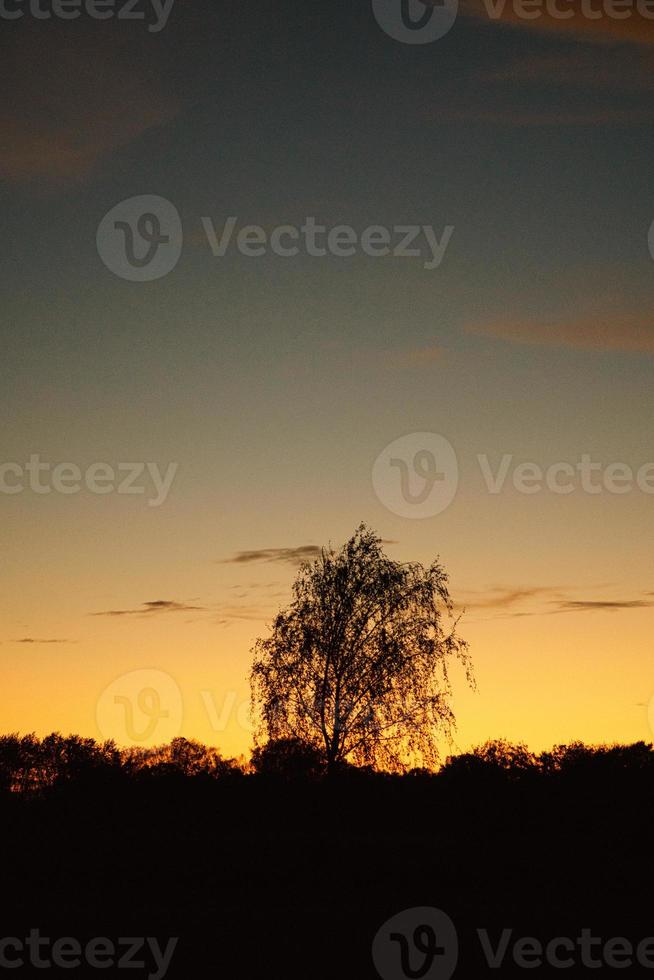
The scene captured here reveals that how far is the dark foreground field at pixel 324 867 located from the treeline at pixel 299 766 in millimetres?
383

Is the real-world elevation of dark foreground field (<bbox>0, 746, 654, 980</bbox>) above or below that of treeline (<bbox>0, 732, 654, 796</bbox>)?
below

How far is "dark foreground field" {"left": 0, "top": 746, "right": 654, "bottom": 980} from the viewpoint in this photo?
797 inches

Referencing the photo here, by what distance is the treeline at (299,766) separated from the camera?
3694 centimetres

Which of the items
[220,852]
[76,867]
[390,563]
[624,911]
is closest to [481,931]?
[624,911]

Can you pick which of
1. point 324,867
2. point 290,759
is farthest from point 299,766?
point 324,867

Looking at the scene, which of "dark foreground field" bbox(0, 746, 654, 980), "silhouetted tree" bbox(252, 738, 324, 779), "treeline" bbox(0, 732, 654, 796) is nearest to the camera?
"dark foreground field" bbox(0, 746, 654, 980)

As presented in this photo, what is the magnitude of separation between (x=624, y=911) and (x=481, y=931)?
395 centimetres

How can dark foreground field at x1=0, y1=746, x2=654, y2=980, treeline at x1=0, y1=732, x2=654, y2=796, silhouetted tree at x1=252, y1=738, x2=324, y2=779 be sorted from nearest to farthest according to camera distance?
dark foreground field at x1=0, y1=746, x2=654, y2=980 < treeline at x1=0, y1=732, x2=654, y2=796 < silhouetted tree at x1=252, y1=738, x2=324, y2=779

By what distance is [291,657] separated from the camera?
41.2m

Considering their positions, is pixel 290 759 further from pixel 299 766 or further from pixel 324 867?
pixel 324 867

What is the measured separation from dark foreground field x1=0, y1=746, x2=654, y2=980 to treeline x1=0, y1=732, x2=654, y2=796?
1.26ft

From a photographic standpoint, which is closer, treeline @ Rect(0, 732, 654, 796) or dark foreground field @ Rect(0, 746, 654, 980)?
dark foreground field @ Rect(0, 746, 654, 980)

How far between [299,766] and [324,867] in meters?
13.3

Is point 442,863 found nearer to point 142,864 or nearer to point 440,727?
point 142,864
